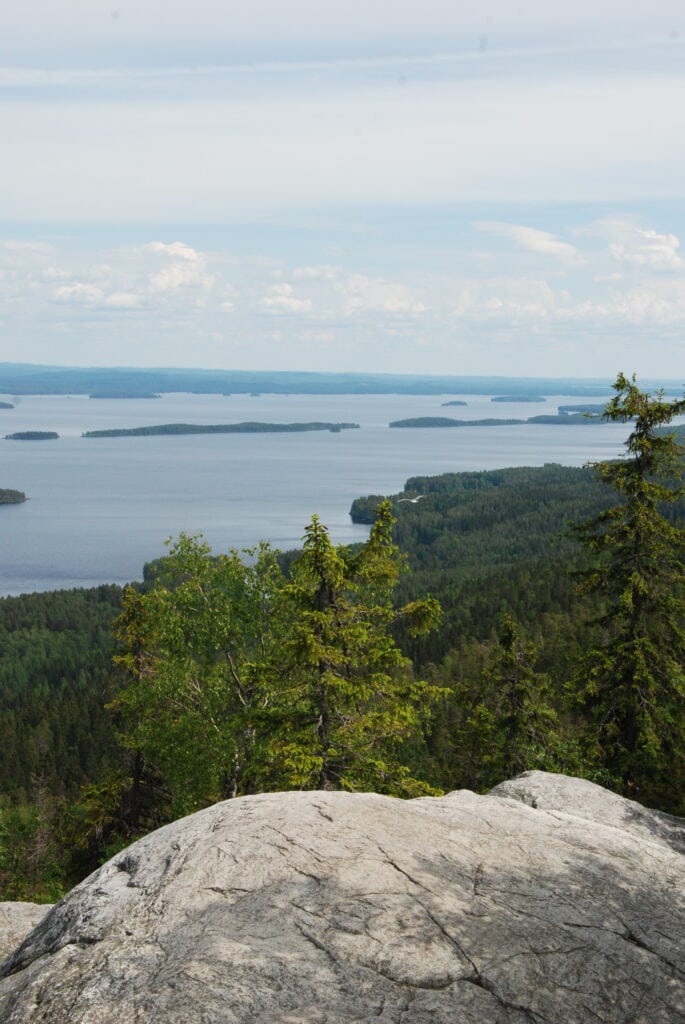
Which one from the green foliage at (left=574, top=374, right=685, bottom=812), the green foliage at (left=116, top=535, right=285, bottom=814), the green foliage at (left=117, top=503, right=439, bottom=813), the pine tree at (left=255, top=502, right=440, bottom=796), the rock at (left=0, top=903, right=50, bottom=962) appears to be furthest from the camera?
the green foliage at (left=116, top=535, right=285, bottom=814)

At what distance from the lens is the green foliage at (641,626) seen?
22047 millimetres

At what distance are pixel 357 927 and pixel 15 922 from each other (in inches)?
316

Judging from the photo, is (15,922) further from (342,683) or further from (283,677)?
(342,683)

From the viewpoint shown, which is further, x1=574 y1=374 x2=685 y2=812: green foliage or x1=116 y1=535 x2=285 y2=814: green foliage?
x1=116 y1=535 x2=285 y2=814: green foliage

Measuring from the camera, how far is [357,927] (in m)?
9.55

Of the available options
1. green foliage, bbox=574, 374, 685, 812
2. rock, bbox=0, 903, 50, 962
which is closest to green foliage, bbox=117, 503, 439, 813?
rock, bbox=0, 903, 50, 962

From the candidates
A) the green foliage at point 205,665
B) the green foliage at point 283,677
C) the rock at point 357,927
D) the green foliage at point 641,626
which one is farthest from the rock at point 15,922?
the green foliage at point 641,626

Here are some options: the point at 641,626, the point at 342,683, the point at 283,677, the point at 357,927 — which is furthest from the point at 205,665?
the point at 357,927

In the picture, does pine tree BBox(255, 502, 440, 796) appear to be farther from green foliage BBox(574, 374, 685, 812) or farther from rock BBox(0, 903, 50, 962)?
green foliage BBox(574, 374, 685, 812)

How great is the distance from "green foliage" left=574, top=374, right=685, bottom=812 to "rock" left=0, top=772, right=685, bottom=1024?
31.2 feet

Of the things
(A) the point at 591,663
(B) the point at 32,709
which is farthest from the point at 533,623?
(A) the point at 591,663

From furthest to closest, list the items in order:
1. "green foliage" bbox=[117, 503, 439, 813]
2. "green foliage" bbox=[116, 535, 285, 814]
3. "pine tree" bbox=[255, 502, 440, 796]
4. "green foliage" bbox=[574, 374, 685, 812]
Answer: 1. "green foliage" bbox=[116, 535, 285, 814]
2. "green foliage" bbox=[574, 374, 685, 812]
3. "green foliage" bbox=[117, 503, 439, 813]
4. "pine tree" bbox=[255, 502, 440, 796]

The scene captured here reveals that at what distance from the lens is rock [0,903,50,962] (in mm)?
13852

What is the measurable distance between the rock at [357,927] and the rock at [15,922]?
368cm
